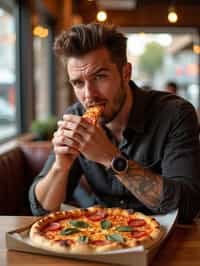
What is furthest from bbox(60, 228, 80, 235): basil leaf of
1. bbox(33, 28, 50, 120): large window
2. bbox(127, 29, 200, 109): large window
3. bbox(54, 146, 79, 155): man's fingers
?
bbox(127, 29, 200, 109): large window

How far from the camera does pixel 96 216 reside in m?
1.44

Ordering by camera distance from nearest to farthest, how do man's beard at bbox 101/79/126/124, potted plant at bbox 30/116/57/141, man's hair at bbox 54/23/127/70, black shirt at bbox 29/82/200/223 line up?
1. black shirt at bbox 29/82/200/223
2. man's hair at bbox 54/23/127/70
3. man's beard at bbox 101/79/126/124
4. potted plant at bbox 30/116/57/141

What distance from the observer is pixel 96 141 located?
158cm

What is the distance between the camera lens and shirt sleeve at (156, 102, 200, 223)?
1507 millimetres

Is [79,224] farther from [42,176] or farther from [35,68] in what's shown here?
[35,68]

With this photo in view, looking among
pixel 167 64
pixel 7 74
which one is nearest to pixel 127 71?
pixel 7 74

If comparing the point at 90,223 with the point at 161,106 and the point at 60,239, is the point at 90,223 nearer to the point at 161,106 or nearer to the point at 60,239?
the point at 60,239

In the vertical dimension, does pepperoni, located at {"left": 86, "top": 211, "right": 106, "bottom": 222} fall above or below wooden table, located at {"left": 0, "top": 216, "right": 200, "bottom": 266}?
above

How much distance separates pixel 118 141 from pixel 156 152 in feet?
0.68

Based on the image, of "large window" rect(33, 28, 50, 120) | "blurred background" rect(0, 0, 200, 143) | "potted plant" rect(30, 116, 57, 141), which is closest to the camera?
"potted plant" rect(30, 116, 57, 141)

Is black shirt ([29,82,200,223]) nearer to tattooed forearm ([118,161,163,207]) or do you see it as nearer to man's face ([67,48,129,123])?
tattooed forearm ([118,161,163,207])

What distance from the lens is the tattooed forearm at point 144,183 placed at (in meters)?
A: 1.51

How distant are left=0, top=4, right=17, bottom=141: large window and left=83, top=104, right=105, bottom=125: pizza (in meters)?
2.84

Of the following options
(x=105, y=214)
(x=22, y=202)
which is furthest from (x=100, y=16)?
(x=105, y=214)
